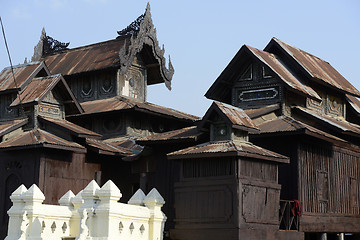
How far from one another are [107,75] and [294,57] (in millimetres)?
9094

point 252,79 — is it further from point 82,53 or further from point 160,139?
point 82,53

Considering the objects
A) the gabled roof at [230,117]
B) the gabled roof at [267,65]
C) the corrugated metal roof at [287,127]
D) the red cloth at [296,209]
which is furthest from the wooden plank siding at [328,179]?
the gabled roof at [230,117]

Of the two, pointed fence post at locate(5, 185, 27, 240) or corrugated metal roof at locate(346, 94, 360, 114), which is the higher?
corrugated metal roof at locate(346, 94, 360, 114)

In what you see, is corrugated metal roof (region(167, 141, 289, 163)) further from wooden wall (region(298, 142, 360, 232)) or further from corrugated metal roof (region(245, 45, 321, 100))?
corrugated metal roof (region(245, 45, 321, 100))

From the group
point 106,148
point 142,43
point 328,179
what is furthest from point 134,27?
point 328,179

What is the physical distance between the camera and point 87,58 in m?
32.1

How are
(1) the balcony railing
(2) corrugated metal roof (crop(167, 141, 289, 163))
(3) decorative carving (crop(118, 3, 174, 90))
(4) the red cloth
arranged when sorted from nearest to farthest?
1. (2) corrugated metal roof (crop(167, 141, 289, 163))
2. (1) the balcony railing
3. (4) the red cloth
4. (3) decorative carving (crop(118, 3, 174, 90))

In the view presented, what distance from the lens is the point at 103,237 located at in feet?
54.4

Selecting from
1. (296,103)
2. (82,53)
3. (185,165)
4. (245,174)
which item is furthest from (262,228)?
(82,53)

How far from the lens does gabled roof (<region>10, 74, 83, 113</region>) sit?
25.0 metres

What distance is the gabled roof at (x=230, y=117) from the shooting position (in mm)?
20156

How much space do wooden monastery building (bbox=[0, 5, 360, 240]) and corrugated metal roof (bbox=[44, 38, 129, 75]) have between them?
256mm

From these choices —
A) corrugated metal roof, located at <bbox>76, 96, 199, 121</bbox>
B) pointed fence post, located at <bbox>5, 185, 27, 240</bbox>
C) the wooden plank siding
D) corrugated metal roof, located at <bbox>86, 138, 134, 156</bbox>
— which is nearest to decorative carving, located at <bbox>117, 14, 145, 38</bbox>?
corrugated metal roof, located at <bbox>76, 96, 199, 121</bbox>

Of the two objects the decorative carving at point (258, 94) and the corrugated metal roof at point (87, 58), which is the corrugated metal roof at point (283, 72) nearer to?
the decorative carving at point (258, 94)
